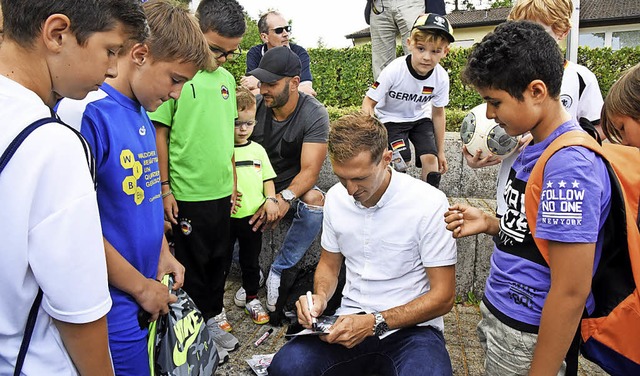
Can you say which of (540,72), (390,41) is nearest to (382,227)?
(540,72)

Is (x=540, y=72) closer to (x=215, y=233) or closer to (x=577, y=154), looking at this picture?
(x=577, y=154)

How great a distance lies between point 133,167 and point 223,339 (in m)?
1.87

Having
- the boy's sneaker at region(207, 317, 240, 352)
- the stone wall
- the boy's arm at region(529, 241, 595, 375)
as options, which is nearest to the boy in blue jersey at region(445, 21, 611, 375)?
the boy's arm at region(529, 241, 595, 375)

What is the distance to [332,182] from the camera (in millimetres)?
5184

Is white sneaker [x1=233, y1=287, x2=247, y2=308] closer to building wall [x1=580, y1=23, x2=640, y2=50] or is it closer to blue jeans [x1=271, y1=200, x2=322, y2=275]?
blue jeans [x1=271, y1=200, x2=322, y2=275]

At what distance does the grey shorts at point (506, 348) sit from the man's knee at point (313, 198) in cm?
205

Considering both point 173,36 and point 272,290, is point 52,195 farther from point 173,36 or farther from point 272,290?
point 272,290

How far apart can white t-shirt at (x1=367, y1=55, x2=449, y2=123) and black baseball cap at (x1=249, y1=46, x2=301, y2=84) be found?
83 centimetres

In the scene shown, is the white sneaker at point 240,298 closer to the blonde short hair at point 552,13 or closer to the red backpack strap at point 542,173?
the red backpack strap at point 542,173

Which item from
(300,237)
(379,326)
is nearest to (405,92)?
(300,237)

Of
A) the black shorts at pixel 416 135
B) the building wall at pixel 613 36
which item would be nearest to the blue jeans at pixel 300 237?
the black shorts at pixel 416 135

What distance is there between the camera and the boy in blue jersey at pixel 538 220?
1638 mm

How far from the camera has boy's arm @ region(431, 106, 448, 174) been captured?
469cm

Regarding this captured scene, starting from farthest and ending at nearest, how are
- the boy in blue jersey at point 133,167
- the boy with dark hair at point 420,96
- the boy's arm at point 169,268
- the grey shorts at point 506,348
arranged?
the boy with dark hair at point 420,96 < the boy's arm at point 169,268 < the grey shorts at point 506,348 < the boy in blue jersey at point 133,167
